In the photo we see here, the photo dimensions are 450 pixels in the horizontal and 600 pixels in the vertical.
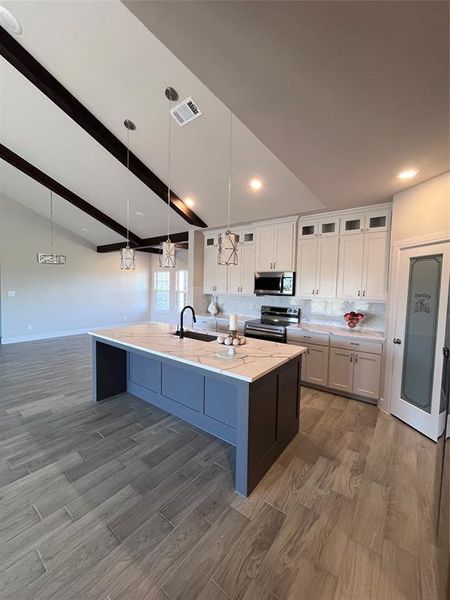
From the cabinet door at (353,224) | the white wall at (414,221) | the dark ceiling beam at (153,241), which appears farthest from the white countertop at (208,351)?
the dark ceiling beam at (153,241)

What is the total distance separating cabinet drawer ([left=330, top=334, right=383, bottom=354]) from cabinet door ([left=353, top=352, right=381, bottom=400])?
0.07 metres

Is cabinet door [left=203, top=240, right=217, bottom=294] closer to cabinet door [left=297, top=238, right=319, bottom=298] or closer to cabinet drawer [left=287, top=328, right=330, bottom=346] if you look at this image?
cabinet door [left=297, top=238, right=319, bottom=298]

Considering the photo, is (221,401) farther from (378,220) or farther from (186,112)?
(378,220)

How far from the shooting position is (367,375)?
3381 mm

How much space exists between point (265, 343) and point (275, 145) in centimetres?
189

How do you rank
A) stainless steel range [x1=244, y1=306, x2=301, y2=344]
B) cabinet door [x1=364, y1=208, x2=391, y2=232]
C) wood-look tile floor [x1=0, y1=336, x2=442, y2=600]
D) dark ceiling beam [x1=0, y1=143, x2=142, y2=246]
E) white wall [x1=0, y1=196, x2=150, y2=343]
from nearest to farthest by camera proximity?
wood-look tile floor [x1=0, y1=336, x2=442, y2=600] < cabinet door [x1=364, y1=208, x2=391, y2=232] < stainless steel range [x1=244, y1=306, x2=301, y2=344] < dark ceiling beam [x1=0, y1=143, x2=142, y2=246] < white wall [x1=0, y1=196, x2=150, y2=343]

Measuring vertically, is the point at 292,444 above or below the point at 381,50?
below

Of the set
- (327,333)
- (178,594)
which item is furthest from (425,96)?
(178,594)

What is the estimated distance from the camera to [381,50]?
1.26m

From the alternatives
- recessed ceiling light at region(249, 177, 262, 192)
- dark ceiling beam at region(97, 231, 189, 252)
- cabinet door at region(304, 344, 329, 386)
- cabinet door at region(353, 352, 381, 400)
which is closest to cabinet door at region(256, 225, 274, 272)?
recessed ceiling light at region(249, 177, 262, 192)

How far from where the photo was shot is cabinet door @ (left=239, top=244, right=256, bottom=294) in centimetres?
480

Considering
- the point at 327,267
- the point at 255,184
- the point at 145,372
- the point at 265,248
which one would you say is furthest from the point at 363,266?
the point at 145,372

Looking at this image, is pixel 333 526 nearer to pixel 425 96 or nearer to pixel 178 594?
pixel 178 594

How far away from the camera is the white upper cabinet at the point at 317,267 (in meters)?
3.94
